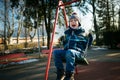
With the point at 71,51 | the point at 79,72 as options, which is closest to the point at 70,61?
the point at 71,51

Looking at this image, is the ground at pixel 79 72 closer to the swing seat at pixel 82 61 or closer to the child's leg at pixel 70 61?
the swing seat at pixel 82 61

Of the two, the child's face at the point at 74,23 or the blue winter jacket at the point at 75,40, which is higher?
the child's face at the point at 74,23

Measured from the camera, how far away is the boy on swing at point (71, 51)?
4215 mm

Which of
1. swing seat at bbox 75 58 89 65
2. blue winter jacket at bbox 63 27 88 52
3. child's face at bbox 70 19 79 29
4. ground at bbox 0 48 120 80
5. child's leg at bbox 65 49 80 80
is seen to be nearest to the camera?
child's leg at bbox 65 49 80 80

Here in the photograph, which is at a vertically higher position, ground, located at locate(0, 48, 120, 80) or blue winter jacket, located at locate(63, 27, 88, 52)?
blue winter jacket, located at locate(63, 27, 88, 52)

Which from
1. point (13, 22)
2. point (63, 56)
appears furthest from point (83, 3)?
point (13, 22)

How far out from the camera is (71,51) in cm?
422

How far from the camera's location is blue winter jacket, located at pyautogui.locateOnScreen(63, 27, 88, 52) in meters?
4.59

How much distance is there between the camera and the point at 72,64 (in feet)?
13.8

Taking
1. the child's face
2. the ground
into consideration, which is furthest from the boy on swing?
the ground

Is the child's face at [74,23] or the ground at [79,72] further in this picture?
the ground at [79,72]

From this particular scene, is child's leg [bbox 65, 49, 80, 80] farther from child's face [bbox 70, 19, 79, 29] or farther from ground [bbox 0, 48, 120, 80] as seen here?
ground [bbox 0, 48, 120, 80]

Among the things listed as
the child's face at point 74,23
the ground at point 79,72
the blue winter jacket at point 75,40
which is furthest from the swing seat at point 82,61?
the ground at point 79,72

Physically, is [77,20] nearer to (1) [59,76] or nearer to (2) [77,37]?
(2) [77,37]
